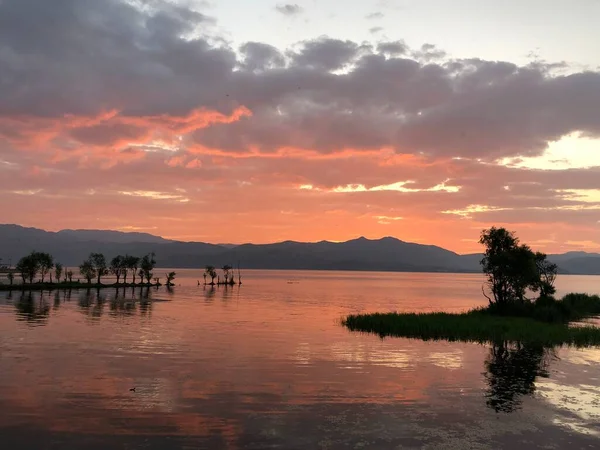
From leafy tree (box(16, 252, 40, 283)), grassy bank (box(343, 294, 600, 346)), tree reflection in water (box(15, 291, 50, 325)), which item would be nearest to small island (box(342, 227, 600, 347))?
grassy bank (box(343, 294, 600, 346))

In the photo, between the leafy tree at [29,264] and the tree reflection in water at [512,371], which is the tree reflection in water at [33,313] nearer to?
the tree reflection in water at [512,371]

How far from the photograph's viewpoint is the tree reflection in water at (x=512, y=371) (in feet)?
99.6

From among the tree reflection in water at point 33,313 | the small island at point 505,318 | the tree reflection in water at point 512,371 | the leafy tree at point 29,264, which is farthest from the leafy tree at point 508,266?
the leafy tree at point 29,264

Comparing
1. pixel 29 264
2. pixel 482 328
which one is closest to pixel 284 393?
pixel 482 328

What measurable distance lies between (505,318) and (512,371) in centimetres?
3489

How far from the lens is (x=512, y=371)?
39.2 meters

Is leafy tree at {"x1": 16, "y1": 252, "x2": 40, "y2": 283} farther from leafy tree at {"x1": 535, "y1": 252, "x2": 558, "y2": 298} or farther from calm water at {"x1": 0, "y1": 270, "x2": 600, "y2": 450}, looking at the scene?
leafy tree at {"x1": 535, "y1": 252, "x2": 558, "y2": 298}

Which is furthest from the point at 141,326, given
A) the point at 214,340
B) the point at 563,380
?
the point at 563,380

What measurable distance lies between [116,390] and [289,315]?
2220 inches

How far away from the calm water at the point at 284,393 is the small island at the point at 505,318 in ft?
18.9

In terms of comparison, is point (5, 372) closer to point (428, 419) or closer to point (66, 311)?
point (428, 419)

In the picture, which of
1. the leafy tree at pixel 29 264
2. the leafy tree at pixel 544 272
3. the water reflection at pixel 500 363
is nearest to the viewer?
the water reflection at pixel 500 363

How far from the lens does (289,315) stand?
85.1 m

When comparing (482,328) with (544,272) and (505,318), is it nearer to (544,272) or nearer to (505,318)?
(505,318)
